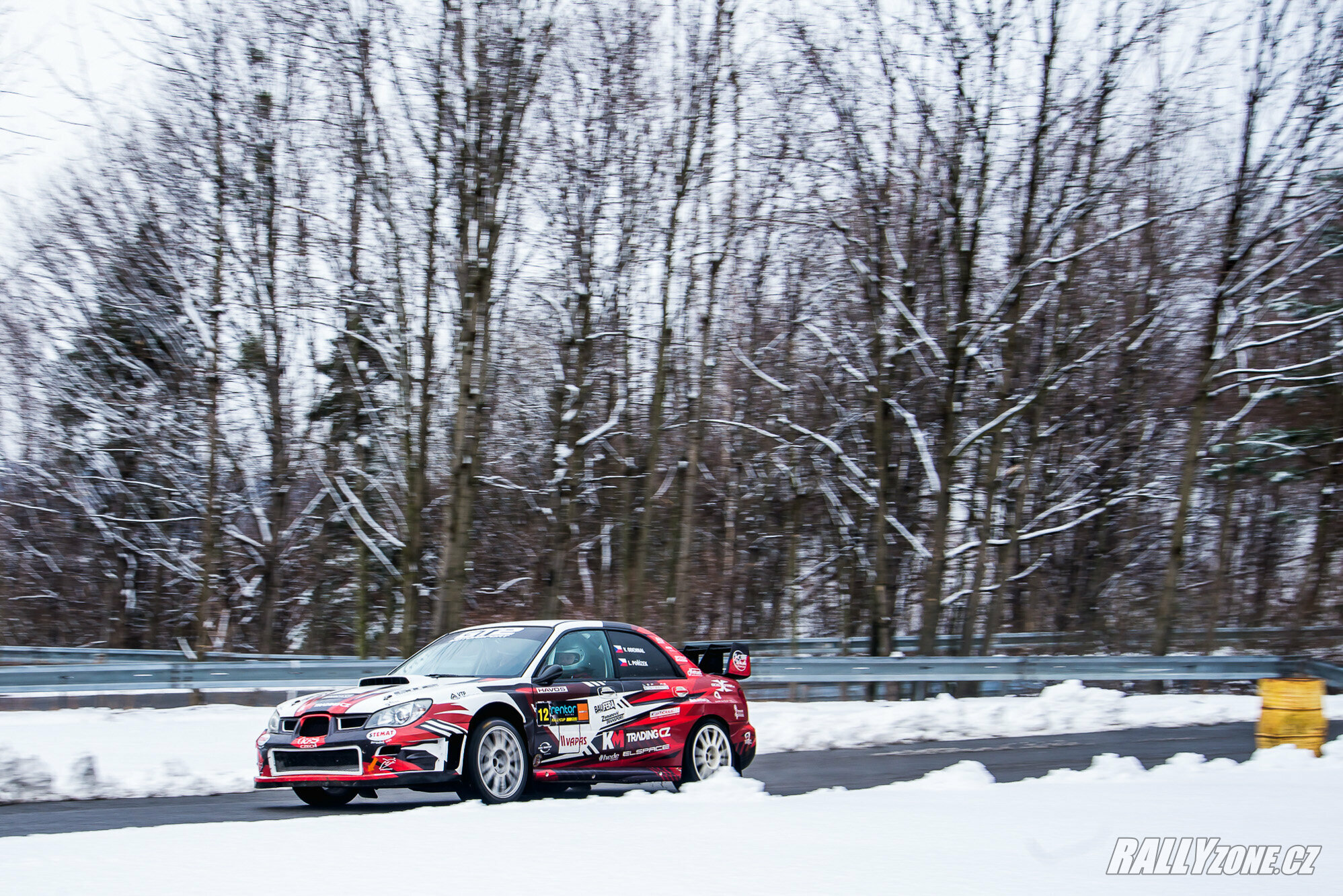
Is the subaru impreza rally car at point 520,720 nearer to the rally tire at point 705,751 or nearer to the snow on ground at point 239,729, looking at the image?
the rally tire at point 705,751

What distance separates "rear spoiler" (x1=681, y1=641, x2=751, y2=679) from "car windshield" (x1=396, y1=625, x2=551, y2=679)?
1.82 metres

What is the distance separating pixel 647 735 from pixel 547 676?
1147 mm

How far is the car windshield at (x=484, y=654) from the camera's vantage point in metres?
9.77

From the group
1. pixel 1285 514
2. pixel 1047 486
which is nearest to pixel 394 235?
pixel 1047 486

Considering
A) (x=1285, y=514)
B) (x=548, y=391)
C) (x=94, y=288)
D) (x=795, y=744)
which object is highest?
(x=94, y=288)

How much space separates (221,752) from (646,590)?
2164 cm

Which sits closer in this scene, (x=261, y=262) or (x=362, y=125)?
(x=362, y=125)

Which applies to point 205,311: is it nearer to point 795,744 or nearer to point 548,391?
point 548,391

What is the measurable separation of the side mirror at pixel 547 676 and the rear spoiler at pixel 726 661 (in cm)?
203

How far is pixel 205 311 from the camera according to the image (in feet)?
73.7

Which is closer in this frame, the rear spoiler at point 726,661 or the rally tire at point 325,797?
Answer: the rally tire at point 325,797

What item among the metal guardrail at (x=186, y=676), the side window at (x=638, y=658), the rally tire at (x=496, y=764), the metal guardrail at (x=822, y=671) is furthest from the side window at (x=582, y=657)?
the metal guardrail at (x=822, y=671)

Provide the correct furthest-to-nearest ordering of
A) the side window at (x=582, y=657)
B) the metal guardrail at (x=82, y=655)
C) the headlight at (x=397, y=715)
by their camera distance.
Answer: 1. the metal guardrail at (x=82, y=655)
2. the side window at (x=582, y=657)
3. the headlight at (x=397, y=715)

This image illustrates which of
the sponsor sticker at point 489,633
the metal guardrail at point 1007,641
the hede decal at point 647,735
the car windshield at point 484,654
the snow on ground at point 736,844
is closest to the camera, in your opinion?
the snow on ground at point 736,844
